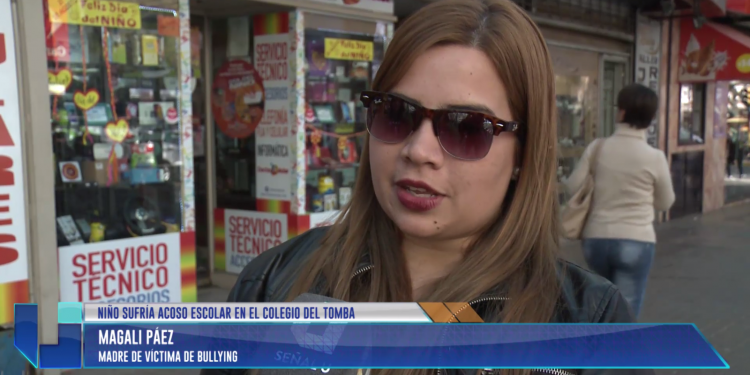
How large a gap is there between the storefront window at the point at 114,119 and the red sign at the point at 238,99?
131 cm

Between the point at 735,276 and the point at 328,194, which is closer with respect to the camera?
the point at 328,194

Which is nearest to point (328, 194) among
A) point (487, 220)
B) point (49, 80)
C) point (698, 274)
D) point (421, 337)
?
point (49, 80)

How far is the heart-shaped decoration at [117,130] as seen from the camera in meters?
4.84

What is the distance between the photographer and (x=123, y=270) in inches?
187

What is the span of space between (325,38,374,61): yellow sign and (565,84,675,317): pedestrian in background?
2.97m

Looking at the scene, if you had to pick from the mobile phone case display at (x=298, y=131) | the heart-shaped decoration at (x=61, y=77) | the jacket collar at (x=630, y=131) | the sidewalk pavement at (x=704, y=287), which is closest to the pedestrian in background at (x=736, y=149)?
the sidewalk pavement at (x=704, y=287)

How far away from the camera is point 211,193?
6801 millimetres

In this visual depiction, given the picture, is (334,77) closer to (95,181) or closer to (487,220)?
(95,181)

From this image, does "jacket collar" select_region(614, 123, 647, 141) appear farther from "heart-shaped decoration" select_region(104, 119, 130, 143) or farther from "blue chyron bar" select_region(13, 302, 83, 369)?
"blue chyron bar" select_region(13, 302, 83, 369)

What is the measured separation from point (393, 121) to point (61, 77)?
3.83 m

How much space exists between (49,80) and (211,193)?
259 centimetres

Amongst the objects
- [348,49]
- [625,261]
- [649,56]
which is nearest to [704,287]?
[625,261]

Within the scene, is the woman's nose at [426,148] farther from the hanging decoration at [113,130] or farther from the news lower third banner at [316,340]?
the hanging decoration at [113,130]

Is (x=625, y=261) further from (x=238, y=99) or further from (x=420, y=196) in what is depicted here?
(x=238, y=99)
